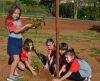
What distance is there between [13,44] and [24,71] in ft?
3.08

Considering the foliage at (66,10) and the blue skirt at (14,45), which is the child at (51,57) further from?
the foliage at (66,10)

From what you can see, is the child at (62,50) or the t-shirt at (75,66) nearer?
the t-shirt at (75,66)

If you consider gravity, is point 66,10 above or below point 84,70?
below

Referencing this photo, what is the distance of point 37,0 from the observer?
49.7 meters

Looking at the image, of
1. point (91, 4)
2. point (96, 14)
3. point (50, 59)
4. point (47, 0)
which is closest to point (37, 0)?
point (47, 0)

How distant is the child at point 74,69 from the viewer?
7469 mm

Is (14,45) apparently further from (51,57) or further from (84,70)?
(84,70)

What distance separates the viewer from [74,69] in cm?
748

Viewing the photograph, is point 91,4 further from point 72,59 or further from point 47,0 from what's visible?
point 72,59

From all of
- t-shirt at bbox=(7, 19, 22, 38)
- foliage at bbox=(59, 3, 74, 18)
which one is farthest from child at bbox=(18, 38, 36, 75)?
foliage at bbox=(59, 3, 74, 18)

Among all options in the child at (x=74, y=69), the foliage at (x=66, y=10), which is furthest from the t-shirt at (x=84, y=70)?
the foliage at (x=66, y=10)

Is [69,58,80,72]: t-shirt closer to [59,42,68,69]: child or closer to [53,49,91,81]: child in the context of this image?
[53,49,91,81]: child

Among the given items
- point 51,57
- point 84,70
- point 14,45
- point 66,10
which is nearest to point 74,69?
point 84,70

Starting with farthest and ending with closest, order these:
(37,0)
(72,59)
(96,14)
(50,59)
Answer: (37,0) < (96,14) < (50,59) < (72,59)
